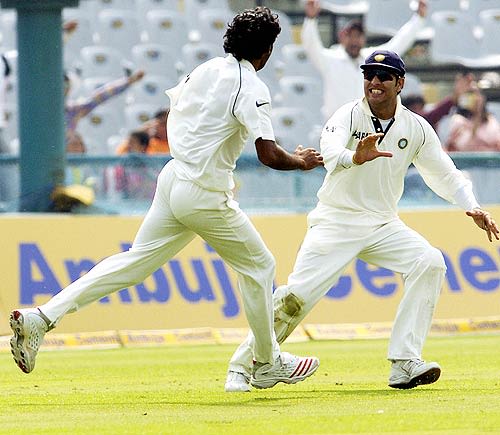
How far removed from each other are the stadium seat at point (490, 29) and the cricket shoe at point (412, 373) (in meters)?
10.2

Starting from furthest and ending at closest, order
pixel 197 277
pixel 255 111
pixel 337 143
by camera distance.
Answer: pixel 197 277, pixel 337 143, pixel 255 111

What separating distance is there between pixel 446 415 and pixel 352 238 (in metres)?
2.13

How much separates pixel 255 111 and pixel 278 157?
267 mm

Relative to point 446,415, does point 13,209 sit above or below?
below

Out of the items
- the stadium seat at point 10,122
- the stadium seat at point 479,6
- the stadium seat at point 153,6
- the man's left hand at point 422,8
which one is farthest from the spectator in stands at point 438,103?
the stadium seat at point 10,122

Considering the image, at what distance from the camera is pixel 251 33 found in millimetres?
7398

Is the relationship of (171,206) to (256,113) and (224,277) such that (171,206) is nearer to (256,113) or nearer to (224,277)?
(256,113)

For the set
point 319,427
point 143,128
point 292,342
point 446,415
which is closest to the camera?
point 319,427

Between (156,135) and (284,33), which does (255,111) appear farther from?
(284,33)

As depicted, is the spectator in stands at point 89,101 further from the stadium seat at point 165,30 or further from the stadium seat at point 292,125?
the stadium seat at point 292,125

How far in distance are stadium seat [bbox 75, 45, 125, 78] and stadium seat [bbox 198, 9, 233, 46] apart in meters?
1.19

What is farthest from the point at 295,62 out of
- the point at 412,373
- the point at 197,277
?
the point at 412,373

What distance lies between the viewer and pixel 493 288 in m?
13.5

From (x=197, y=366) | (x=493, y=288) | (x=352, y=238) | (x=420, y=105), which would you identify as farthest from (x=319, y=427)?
(x=420, y=105)
